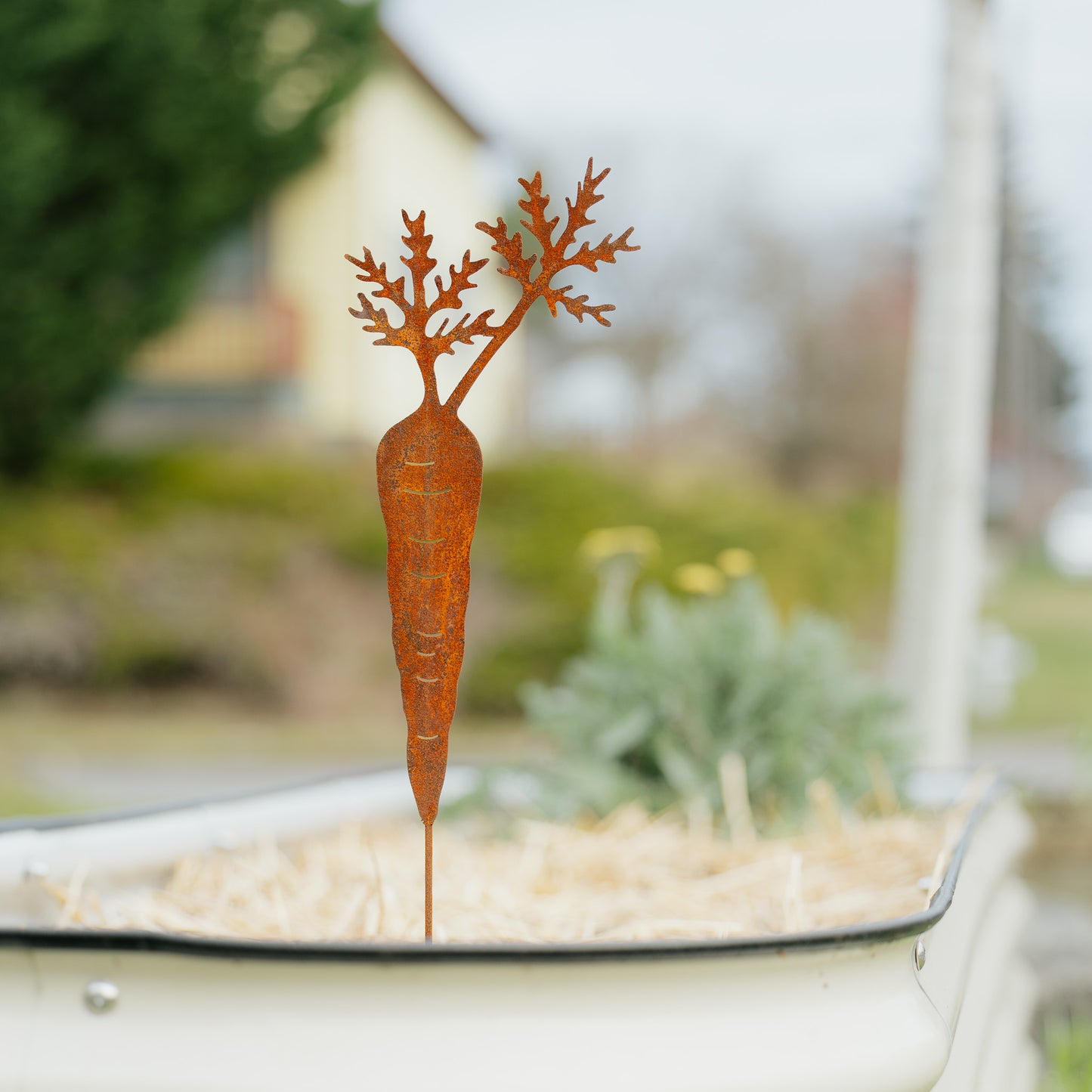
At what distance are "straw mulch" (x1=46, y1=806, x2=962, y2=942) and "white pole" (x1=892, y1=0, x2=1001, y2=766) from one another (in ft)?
5.60

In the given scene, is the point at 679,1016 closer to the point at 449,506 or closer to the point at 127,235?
the point at 449,506

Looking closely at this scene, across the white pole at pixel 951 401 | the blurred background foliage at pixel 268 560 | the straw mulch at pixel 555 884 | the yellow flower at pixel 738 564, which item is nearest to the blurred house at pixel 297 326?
the blurred background foliage at pixel 268 560

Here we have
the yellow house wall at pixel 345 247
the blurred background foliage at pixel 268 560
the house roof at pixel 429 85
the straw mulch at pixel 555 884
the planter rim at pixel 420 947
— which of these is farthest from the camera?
the house roof at pixel 429 85

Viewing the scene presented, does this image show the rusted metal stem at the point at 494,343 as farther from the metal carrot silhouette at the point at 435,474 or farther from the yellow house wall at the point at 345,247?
the yellow house wall at the point at 345,247

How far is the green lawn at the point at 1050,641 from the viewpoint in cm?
1024

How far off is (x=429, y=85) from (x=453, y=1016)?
15719 millimetres

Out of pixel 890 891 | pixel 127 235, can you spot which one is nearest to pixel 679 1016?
pixel 890 891

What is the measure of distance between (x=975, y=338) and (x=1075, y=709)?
721 centimetres

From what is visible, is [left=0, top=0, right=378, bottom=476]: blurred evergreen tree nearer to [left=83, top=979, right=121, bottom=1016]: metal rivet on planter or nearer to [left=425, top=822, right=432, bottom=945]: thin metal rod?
[left=425, top=822, right=432, bottom=945]: thin metal rod

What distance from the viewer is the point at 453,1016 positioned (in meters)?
1.19

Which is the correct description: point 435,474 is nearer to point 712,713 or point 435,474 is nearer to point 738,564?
point 712,713

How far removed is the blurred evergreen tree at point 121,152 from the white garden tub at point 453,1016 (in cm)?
966

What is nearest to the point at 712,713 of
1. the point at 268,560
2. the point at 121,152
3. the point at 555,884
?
the point at 555,884

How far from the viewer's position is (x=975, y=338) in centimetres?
431
